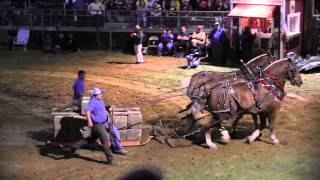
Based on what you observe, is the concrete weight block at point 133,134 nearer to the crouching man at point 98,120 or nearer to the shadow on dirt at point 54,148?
the shadow on dirt at point 54,148

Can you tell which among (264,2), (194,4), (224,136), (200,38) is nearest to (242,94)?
(224,136)

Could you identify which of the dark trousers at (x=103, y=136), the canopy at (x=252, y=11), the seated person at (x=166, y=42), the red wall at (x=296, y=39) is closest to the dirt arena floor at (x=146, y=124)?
the dark trousers at (x=103, y=136)

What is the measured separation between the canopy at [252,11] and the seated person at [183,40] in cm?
321

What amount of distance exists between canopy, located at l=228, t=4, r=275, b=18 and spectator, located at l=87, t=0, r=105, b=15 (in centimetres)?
827

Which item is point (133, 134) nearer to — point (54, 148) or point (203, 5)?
point (54, 148)

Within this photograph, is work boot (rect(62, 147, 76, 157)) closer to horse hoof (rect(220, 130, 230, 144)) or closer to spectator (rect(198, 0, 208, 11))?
horse hoof (rect(220, 130, 230, 144))

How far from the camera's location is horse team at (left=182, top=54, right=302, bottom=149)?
11773mm

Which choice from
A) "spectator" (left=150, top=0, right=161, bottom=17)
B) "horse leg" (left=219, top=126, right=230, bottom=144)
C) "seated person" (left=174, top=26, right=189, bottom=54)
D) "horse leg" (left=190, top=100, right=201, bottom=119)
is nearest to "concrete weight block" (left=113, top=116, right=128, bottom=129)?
"horse leg" (left=190, top=100, right=201, bottom=119)

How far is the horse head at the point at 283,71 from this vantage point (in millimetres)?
12102

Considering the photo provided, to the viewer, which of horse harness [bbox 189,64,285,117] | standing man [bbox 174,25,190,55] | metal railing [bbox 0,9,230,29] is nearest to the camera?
horse harness [bbox 189,64,285,117]

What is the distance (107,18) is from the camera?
2938 centimetres

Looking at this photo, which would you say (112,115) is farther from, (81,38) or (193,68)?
(81,38)

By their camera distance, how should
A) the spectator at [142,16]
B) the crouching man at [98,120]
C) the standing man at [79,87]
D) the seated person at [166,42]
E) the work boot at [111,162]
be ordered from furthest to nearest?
the spectator at [142,16]
the seated person at [166,42]
the standing man at [79,87]
the work boot at [111,162]
the crouching man at [98,120]

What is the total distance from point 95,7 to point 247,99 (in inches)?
748
